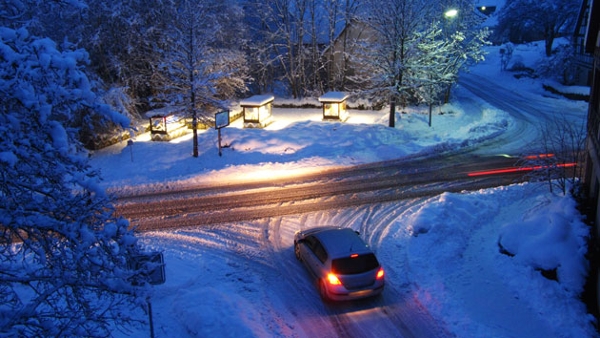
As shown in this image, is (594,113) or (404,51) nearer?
(594,113)

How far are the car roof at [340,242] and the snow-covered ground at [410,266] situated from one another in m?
1.28

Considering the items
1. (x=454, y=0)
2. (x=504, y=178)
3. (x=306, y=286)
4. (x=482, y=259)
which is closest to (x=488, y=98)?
(x=454, y=0)

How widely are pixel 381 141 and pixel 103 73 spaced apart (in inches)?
795

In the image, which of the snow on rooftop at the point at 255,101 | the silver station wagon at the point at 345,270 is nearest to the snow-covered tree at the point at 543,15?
the snow on rooftop at the point at 255,101

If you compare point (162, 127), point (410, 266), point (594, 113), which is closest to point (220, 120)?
point (162, 127)

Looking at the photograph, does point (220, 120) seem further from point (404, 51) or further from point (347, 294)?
point (347, 294)

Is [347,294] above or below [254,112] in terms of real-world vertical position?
below

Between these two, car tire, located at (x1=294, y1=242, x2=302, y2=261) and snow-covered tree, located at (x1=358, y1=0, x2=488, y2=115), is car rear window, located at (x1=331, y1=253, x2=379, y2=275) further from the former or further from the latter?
snow-covered tree, located at (x1=358, y1=0, x2=488, y2=115)

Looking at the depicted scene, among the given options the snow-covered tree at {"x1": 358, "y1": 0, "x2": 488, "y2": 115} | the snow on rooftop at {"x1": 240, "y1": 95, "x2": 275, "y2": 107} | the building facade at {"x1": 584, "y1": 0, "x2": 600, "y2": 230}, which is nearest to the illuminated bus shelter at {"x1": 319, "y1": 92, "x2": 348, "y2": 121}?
the snow-covered tree at {"x1": 358, "y1": 0, "x2": 488, "y2": 115}

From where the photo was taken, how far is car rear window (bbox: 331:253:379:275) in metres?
12.5

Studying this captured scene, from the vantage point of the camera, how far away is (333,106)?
114 ft

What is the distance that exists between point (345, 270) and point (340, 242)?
106 cm

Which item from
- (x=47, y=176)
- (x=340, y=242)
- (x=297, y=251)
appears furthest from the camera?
(x=297, y=251)

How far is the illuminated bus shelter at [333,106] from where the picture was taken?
Result: 3441 centimetres
